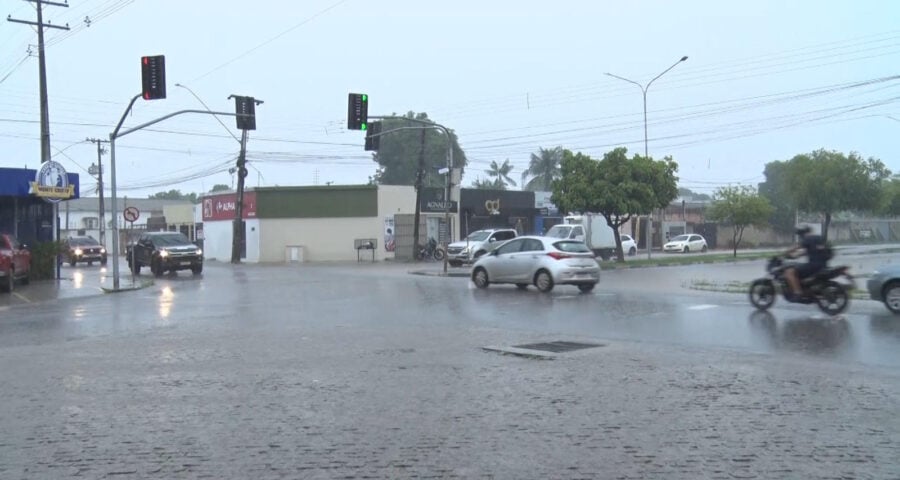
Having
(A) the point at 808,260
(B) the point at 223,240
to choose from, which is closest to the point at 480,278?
(A) the point at 808,260

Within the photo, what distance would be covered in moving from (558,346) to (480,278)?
1144 centimetres

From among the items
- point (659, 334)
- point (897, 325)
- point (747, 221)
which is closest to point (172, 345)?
point (659, 334)

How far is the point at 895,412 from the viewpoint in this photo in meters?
7.21

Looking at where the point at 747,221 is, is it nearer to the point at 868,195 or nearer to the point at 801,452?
the point at 868,195

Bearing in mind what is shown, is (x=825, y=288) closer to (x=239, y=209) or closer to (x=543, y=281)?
(x=543, y=281)

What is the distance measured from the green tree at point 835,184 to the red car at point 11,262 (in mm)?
39478

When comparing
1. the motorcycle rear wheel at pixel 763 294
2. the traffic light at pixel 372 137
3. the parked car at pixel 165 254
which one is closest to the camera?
the motorcycle rear wheel at pixel 763 294

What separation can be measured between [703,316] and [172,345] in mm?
9440

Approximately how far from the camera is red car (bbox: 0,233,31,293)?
23.2m

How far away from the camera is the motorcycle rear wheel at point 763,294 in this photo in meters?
15.7

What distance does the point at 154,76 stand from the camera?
2052 cm

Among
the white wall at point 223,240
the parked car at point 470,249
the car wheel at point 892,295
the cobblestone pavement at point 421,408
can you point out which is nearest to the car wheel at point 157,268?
the parked car at point 470,249

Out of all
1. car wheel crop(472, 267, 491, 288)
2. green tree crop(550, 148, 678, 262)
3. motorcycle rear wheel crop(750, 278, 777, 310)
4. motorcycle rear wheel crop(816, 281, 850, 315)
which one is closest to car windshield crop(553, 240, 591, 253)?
car wheel crop(472, 267, 491, 288)

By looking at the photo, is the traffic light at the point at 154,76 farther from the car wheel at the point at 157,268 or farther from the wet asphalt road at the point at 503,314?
the car wheel at the point at 157,268
